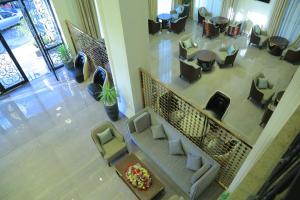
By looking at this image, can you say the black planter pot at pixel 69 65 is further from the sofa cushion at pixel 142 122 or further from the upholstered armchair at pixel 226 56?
the upholstered armchair at pixel 226 56

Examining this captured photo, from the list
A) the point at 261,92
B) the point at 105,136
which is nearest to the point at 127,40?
the point at 105,136

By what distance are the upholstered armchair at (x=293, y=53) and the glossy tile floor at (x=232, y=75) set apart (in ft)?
0.77

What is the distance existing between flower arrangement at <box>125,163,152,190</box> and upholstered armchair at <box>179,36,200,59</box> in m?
5.08

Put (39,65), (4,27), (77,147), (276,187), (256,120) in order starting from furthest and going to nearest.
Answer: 1. (39,65)
2. (4,27)
3. (256,120)
4. (77,147)
5. (276,187)

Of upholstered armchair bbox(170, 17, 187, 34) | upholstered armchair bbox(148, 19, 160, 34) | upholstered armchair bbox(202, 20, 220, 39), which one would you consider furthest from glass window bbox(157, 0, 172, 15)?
upholstered armchair bbox(202, 20, 220, 39)

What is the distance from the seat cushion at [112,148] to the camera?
5.08 m

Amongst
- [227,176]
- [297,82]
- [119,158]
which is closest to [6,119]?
[119,158]

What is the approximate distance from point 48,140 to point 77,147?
865 mm

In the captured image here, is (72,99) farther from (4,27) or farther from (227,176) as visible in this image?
(227,176)

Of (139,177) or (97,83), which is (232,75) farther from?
(139,177)

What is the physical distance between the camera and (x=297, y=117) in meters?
1.57

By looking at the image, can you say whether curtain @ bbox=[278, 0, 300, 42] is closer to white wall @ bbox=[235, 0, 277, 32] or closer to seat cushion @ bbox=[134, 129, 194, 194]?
white wall @ bbox=[235, 0, 277, 32]

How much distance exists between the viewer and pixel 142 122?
5.29m

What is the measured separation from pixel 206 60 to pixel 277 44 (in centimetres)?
299
